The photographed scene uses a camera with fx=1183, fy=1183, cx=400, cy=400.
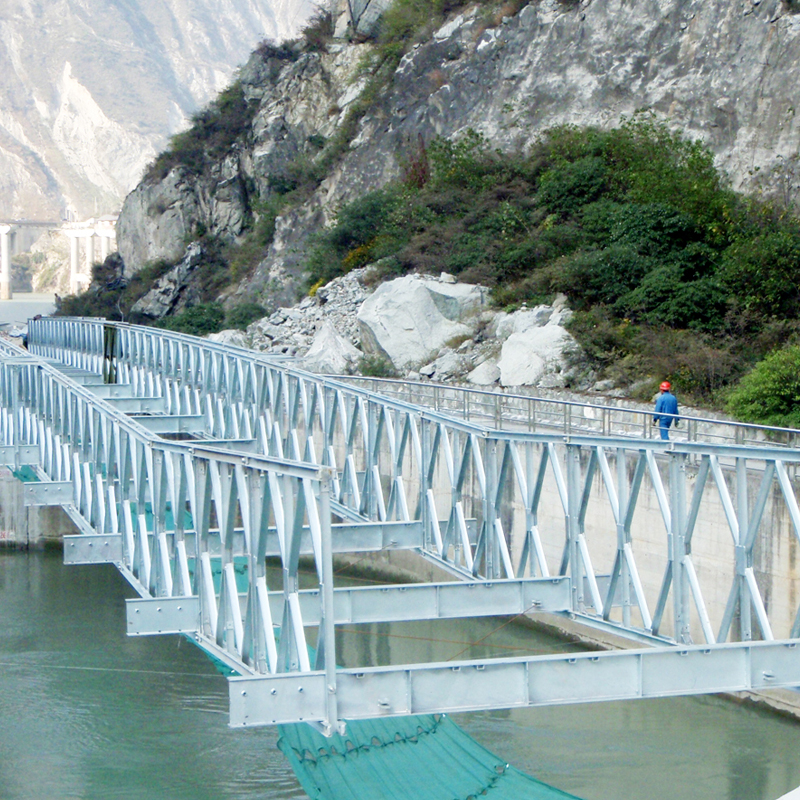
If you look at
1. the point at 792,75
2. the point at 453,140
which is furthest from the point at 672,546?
the point at 453,140

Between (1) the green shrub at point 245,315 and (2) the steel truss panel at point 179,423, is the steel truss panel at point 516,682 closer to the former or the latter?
(2) the steel truss panel at point 179,423

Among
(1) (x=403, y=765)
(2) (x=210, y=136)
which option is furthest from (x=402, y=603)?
(2) (x=210, y=136)

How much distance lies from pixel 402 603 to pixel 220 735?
246 inches

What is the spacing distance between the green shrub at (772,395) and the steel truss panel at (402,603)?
31.6 feet

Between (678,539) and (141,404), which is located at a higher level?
(141,404)

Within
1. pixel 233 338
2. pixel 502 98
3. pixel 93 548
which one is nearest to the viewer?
pixel 93 548

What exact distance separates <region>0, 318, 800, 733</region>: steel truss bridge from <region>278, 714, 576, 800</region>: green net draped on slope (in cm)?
177

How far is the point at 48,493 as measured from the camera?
60.8ft

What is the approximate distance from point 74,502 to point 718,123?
24.6 meters

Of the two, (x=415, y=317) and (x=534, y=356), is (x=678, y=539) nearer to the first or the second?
(x=534, y=356)

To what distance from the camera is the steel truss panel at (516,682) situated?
9195 mm

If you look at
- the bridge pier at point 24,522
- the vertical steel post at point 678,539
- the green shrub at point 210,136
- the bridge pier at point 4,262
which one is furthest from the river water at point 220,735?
the bridge pier at point 4,262

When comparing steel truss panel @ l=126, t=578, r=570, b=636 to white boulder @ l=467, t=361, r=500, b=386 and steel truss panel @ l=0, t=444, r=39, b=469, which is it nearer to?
steel truss panel @ l=0, t=444, r=39, b=469

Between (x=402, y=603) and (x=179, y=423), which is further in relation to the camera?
(x=179, y=423)
